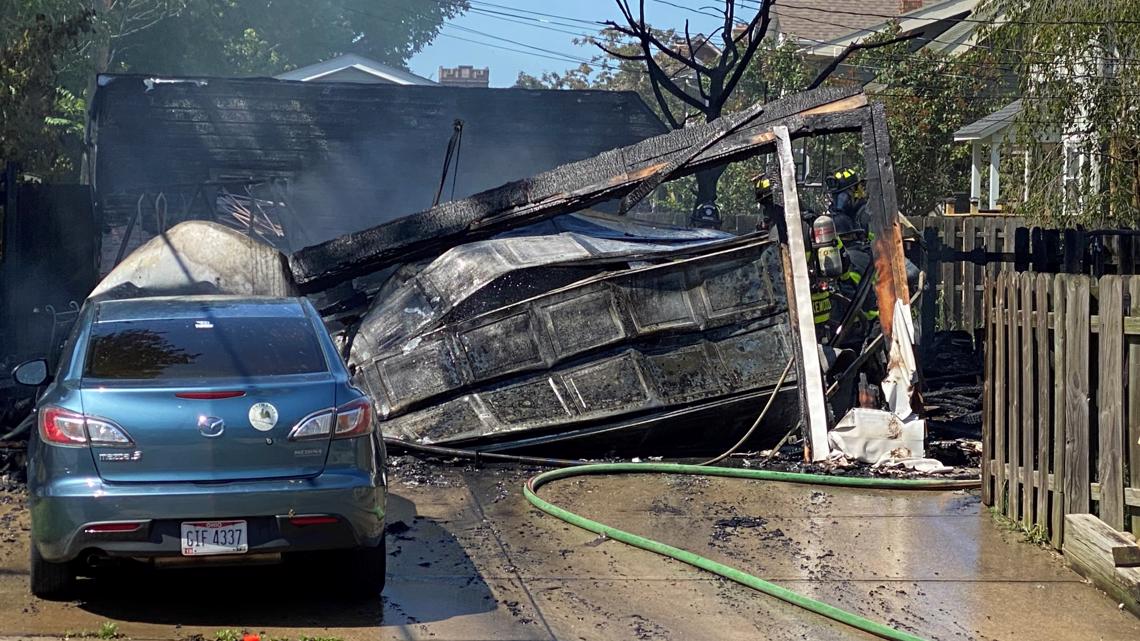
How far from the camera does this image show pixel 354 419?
6.09 m

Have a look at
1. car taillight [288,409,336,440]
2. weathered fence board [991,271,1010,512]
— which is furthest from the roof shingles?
car taillight [288,409,336,440]

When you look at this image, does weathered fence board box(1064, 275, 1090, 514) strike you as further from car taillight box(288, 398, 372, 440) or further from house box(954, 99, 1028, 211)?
house box(954, 99, 1028, 211)

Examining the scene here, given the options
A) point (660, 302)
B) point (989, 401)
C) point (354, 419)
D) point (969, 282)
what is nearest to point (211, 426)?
point (354, 419)

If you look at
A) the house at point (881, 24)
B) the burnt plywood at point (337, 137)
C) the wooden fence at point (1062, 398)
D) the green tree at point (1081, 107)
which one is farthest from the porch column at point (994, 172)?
the wooden fence at point (1062, 398)

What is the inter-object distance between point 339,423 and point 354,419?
0.09 m

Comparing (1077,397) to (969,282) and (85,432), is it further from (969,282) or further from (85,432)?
(969,282)

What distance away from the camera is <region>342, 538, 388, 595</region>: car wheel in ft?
20.5

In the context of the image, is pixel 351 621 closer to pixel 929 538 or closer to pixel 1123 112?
pixel 929 538

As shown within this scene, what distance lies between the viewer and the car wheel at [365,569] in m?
6.26

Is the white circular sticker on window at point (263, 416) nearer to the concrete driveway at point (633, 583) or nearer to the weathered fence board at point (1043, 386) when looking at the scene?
the concrete driveway at point (633, 583)

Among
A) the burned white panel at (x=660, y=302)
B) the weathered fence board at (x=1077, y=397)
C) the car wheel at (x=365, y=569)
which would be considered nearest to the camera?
the car wheel at (x=365, y=569)

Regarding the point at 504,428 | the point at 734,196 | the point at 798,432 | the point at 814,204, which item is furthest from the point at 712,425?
the point at 734,196

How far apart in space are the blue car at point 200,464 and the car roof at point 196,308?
0.29 metres

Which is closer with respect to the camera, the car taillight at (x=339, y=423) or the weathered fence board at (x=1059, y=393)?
the car taillight at (x=339, y=423)
